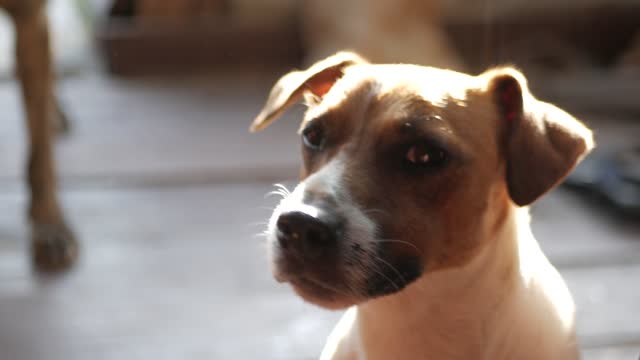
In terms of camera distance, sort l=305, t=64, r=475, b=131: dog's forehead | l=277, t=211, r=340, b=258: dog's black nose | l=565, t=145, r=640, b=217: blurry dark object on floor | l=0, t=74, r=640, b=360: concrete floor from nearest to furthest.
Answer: l=277, t=211, r=340, b=258: dog's black nose
l=305, t=64, r=475, b=131: dog's forehead
l=0, t=74, r=640, b=360: concrete floor
l=565, t=145, r=640, b=217: blurry dark object on floor

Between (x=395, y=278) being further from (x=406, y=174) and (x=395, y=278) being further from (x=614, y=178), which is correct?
(x=614, y=178)

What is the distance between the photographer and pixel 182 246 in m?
2.17

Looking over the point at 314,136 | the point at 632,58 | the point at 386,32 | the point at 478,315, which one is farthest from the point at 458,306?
the point at 632,58

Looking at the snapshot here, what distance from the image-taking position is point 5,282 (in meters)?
2.00

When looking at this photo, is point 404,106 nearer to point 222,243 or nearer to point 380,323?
point 380,323

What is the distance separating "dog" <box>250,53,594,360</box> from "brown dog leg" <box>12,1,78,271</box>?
0.99 m

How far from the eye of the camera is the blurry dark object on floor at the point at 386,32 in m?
2.73

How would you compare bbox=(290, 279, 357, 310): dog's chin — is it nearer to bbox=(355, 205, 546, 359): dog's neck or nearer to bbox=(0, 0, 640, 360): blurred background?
bbox=(355, 205, 546, 359): dog's neck

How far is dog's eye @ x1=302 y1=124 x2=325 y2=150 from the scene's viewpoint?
1123 mm

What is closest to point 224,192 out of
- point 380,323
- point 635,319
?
point 635,319


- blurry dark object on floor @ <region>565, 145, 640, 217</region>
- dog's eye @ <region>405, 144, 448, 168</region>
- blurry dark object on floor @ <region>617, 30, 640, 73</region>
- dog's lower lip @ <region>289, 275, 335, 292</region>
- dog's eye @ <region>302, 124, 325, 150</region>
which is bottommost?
blurry dark object on floor @ <region>565, 145, 640, 217</region>

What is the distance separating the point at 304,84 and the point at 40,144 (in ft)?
3.39

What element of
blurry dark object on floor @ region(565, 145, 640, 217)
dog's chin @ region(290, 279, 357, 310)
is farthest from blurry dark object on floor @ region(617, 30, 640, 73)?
dog's chin @ region(290, 279, 357, 310)

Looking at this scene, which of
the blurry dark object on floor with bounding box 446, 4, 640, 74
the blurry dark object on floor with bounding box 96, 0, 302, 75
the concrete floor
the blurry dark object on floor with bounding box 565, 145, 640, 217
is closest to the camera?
the concrete floor
